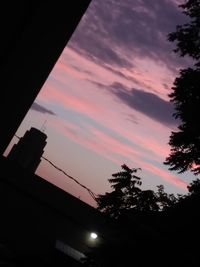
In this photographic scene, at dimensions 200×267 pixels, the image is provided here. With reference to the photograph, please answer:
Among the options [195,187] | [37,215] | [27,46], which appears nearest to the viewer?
[27,46]

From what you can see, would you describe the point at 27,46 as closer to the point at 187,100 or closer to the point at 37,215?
the point at 187,100

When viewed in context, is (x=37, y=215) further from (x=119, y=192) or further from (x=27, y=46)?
(x=27, y=46)

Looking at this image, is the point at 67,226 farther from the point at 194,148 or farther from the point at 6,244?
the point at 194,148

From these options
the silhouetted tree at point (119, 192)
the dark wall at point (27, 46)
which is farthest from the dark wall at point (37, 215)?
the dark wall at point (27, 46)

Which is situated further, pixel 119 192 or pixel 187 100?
pixel 119 192

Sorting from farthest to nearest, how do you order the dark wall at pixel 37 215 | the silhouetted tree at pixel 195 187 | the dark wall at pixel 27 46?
the dark wall at pixel 37 215, the silhouetted tree at pixel 195 187, the dark wall at pixel 27 46

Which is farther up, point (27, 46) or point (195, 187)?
point (195, 187)

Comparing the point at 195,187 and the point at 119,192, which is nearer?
the point at 195,187

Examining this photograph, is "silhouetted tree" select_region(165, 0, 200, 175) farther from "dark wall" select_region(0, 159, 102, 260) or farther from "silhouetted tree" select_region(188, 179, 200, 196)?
"dark wall" select_region(0, 159, 102, 260)

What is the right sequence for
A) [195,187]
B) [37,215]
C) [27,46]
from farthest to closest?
[37,215] → [195,187] → [27,46]

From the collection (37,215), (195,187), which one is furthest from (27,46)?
(37,215)

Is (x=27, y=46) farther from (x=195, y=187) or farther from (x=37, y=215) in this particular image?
(x=37, y=215)

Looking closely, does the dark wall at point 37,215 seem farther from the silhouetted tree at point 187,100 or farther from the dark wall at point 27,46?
the dark wall at point 27,46

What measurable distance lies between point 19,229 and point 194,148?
10186 millimetres
